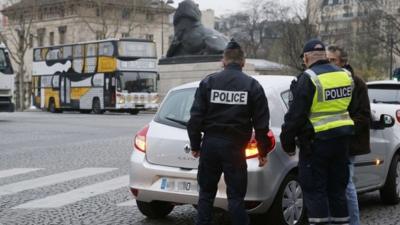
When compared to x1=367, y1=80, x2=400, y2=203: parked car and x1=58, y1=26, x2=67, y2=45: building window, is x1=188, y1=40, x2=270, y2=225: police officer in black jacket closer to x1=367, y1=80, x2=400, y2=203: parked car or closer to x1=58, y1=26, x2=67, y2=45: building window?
x1=367, y1=80, x2=400, y2=203: parked car

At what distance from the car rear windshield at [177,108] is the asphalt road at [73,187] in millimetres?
1118

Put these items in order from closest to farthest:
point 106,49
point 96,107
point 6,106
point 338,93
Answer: point 338,93 → point 6,106 → point 106,49 → point 96,107

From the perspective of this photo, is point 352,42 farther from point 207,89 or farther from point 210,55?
point 207,89

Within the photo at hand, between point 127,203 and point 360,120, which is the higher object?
point 360,120

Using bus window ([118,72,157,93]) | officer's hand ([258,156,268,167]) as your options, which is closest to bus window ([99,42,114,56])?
bus window ([118,72,157,93])

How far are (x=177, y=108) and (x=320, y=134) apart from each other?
80.0 inches

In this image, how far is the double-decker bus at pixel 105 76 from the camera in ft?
128

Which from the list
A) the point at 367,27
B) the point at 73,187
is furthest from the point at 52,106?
the point at 73,187

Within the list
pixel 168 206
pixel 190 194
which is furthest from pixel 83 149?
pixel 190 194

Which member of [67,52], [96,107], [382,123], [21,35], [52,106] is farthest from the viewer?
[21,35]

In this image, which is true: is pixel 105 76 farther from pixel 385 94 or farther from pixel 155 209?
pixel 155 209

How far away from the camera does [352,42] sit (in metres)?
75.2

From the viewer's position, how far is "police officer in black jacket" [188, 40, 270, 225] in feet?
19.3

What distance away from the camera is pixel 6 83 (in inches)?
1133
